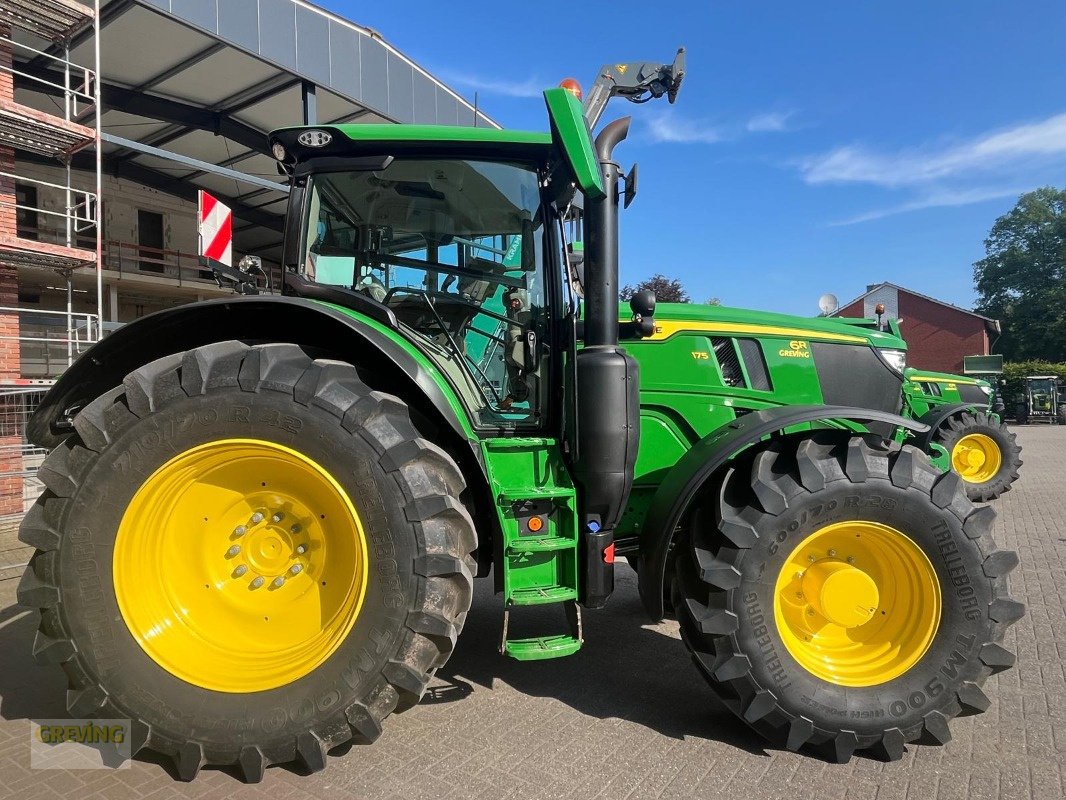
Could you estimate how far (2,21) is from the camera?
7777 millimetres

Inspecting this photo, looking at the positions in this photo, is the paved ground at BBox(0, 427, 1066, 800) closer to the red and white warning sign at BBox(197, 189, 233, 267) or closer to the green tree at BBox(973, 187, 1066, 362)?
the red and white warning sign at BBox(197, 189, 233, 267)

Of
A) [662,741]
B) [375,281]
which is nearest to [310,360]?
[375,281]

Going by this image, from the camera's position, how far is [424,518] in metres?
2.33

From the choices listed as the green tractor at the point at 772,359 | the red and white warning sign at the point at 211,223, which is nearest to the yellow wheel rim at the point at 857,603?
the green tractor at the point at 772,359

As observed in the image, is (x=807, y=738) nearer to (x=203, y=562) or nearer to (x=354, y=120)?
(x=203, y=562)

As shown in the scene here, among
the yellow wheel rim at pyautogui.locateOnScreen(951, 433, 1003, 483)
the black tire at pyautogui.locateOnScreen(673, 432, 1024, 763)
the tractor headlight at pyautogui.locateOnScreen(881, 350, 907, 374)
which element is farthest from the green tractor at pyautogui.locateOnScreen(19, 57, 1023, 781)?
the yellow wheel rim at pyautogui.locateOnScreen(951, 433, 1003, 483)

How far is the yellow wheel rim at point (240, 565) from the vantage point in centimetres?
239

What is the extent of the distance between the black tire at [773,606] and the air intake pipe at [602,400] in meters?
0.39

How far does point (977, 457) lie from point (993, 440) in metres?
0.32

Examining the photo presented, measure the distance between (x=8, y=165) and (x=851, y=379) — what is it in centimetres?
1003

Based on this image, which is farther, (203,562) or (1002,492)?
(1002,492)

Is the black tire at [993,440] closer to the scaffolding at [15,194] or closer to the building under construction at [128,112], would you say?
the building under construction at [128,112]

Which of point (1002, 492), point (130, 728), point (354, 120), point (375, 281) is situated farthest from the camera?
point (354, 120)

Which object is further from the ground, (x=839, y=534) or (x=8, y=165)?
(x=8, y=165)
